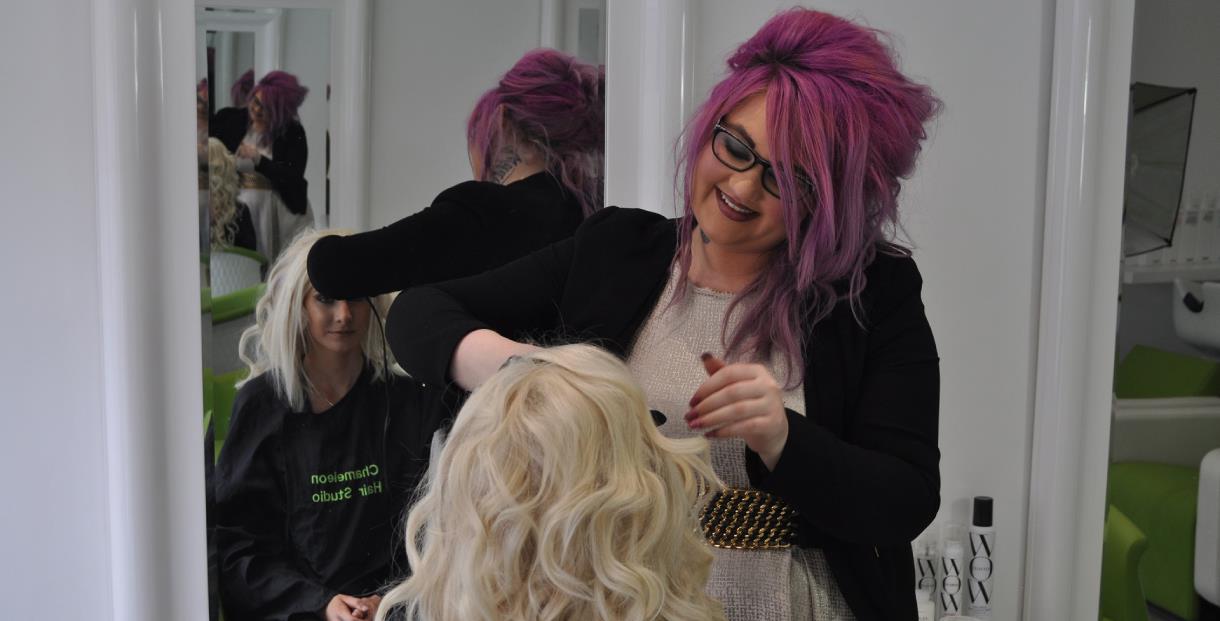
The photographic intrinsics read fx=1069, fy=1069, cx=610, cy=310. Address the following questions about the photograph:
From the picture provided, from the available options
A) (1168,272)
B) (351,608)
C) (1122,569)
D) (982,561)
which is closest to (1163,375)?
(1168,272)

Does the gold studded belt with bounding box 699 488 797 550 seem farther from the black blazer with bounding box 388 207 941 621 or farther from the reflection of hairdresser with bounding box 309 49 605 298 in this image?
the reflection of hairdresser with bounding box 309 49 605 298

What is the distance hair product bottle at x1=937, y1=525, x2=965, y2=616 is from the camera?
67.4 inches

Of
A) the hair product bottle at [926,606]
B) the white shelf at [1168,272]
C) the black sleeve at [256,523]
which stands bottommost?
the hair product bottle at [926,606]

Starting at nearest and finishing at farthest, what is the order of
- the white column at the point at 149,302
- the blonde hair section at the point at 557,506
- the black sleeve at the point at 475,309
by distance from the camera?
1. the blonde hair section at the point at 557,506
2. the black sleeve at the point at 475,309
3. the white column at the point at 149,302

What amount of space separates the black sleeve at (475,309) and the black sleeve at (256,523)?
39cm

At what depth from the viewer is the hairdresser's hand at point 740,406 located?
102 centimetres

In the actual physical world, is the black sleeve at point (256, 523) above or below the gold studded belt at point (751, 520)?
below

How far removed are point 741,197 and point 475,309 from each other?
1.11 ft

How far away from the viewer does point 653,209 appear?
1650 millimetres

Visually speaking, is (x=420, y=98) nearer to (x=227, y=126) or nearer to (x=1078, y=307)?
(x=227, y=126)

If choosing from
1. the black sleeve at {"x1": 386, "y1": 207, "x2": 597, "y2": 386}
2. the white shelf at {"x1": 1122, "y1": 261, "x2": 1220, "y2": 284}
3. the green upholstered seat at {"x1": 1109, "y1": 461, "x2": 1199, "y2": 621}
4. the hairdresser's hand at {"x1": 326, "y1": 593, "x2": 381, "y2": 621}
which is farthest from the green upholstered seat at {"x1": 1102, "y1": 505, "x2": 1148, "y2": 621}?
the hairdresser's hand at {"x1": 326, "y1": 593, "x2": 381, "y2": 621}

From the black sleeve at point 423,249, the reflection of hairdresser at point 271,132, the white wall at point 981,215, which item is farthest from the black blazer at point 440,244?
the white wall at point 981,215

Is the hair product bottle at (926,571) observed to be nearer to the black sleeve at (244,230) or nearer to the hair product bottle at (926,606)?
the hair product bottle at (926,606)

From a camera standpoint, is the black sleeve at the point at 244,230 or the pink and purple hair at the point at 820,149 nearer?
the pink and purple hair at the point at 820,149
